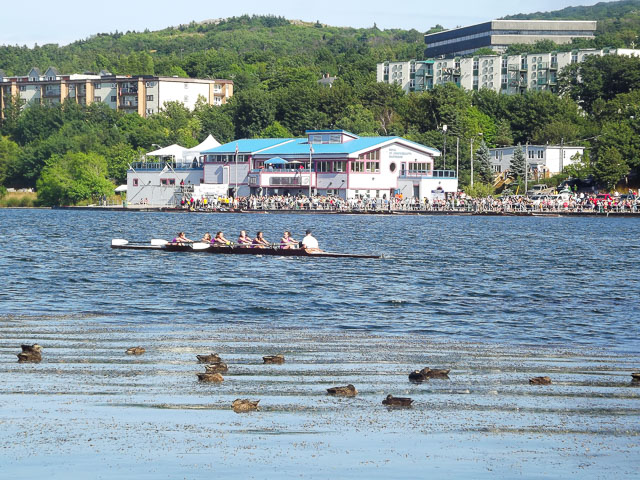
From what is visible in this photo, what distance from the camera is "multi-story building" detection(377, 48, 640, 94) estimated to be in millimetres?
171375

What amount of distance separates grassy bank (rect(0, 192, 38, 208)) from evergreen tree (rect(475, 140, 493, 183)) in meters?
67.5

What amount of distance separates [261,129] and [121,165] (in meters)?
22.6

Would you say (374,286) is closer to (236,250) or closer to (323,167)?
(236,250)

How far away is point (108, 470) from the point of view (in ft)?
45.0

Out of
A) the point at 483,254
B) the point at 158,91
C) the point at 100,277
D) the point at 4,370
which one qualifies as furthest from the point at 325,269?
the point at 158,91

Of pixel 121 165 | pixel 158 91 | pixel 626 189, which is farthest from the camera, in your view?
pixel 158 91

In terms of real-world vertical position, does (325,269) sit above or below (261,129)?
below

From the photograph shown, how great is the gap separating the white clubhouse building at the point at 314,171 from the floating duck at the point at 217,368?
9862 cm

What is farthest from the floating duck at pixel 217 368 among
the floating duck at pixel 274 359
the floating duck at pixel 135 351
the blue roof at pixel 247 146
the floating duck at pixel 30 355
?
the blue roof at pixel 247 146


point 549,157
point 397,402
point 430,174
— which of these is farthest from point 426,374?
point 549,157

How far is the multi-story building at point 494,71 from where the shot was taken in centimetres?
17138

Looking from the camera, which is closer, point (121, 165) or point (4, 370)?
point (4, 370)

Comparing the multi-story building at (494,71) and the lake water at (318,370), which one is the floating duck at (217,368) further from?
the multi-story building at (494,71)

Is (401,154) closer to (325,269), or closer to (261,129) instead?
(261,129)
